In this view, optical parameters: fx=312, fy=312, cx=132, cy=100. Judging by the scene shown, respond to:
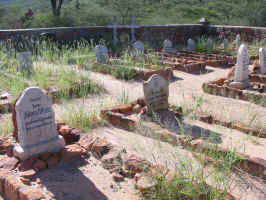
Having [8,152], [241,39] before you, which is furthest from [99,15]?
[8,152]

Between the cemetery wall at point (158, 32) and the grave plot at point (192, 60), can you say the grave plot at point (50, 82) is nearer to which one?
the grave plot at point (192, 60)

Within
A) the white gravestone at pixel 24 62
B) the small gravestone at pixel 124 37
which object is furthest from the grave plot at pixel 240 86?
the small gravestone at pixel 124 37

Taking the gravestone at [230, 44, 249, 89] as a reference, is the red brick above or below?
below

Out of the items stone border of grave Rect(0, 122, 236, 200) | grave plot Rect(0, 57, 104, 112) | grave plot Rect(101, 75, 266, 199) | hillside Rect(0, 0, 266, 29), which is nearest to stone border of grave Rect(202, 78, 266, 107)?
grave plot Rect(101, 75, 266, 199)

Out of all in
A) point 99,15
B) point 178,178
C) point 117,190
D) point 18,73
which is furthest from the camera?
point 99,15

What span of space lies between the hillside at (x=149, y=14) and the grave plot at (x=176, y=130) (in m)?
12.4

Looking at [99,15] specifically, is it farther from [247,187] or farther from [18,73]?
[247,187]

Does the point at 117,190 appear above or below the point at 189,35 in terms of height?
below

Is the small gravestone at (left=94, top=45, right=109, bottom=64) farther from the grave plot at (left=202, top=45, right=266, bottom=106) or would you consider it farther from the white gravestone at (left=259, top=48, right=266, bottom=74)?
the white gravestone at (left=259, top=48, right=266, bottom=74)

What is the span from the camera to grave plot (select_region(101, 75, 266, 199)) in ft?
11.5

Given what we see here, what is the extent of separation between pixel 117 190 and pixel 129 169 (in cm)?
33

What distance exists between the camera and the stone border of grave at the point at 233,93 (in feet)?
21.2

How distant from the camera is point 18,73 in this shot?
7469 millimetres

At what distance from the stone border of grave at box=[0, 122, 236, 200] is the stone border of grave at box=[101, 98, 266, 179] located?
50 cm
